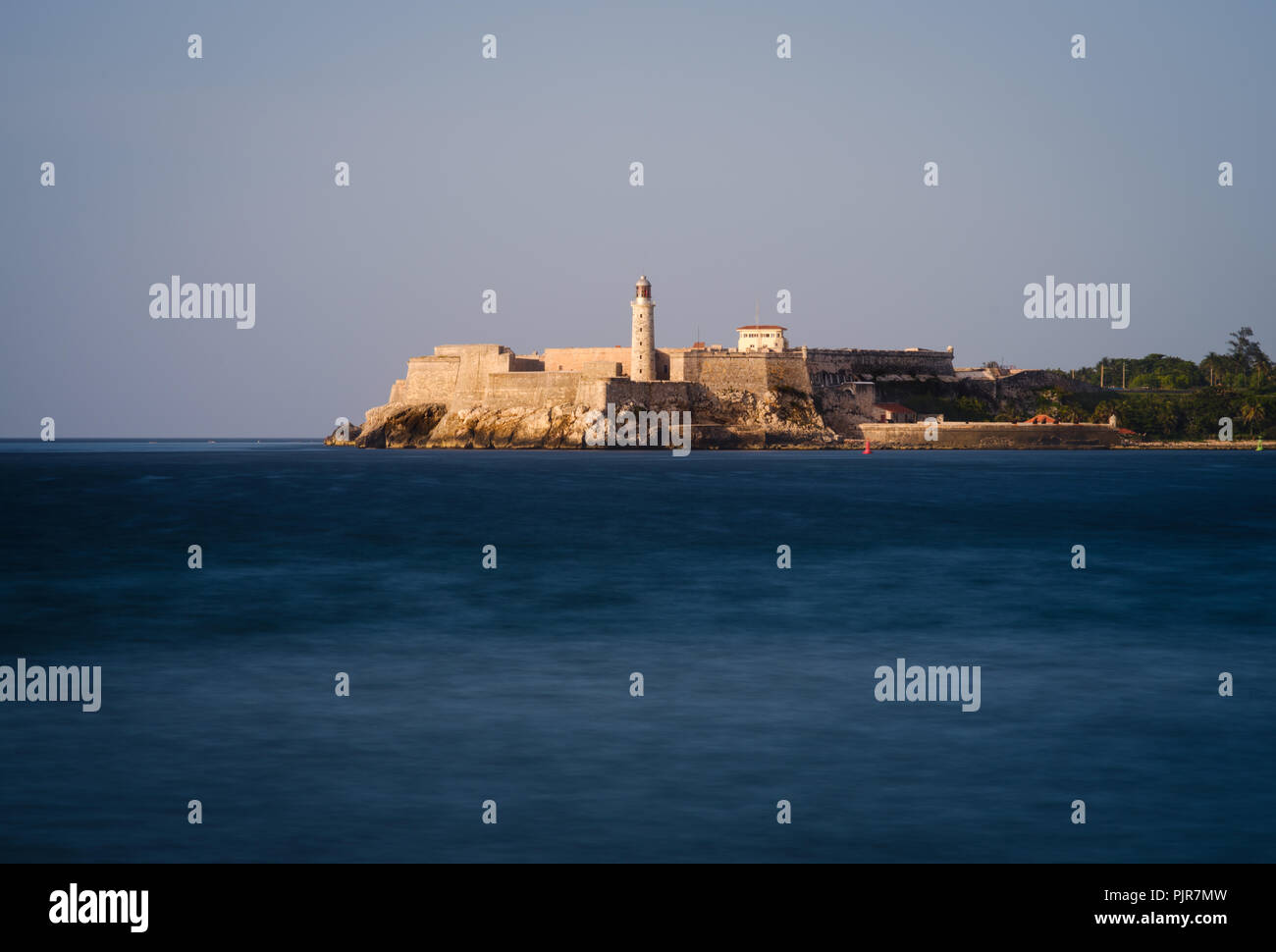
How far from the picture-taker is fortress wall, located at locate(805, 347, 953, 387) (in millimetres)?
116688

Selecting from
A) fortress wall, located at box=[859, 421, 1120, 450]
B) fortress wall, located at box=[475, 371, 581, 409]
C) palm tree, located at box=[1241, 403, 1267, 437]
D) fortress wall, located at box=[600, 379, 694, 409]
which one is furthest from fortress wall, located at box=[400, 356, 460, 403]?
palm tree, located at box=[1241, 403, 1267, 437]

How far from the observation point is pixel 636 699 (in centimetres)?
1559

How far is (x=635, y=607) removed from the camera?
85.2 feet

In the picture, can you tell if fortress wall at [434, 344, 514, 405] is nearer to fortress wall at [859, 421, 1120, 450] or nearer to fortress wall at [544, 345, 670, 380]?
fortress wall at [544, 345, 670, 380]

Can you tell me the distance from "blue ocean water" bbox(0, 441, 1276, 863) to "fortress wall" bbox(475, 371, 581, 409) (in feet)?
219

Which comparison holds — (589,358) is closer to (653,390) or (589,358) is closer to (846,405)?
(653,390)

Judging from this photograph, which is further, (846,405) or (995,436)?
(995,436)

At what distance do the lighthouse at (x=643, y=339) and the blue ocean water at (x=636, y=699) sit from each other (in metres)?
64.2

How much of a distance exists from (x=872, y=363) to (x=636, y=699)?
110 meters

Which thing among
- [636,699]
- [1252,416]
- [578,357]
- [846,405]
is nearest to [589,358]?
[578,357]
